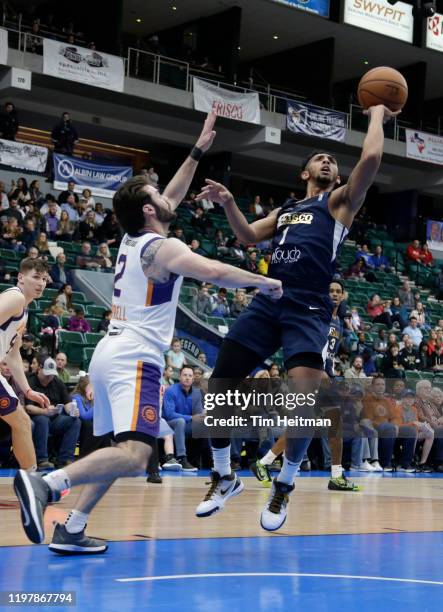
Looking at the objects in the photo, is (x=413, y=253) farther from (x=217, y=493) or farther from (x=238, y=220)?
(x=217, y=493)

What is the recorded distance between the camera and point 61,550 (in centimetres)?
492

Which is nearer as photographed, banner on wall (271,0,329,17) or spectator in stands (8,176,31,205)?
spectator in stands (8,176,31,205)

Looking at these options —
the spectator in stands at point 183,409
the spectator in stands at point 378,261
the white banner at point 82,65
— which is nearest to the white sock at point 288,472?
the spectator in stands at point 183,409

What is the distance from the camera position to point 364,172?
542cm

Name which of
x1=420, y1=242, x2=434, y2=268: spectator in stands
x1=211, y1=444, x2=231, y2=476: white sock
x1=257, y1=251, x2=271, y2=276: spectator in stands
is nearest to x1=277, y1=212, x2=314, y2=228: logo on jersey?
x1=211, y1=444, x2=231, y2=476: white sock

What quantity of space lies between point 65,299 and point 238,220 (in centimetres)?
913

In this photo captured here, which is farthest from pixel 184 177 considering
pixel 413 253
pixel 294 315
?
pixel 413 253

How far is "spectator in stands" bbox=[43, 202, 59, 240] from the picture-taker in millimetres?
16984

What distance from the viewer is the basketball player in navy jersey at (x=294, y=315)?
5559mm

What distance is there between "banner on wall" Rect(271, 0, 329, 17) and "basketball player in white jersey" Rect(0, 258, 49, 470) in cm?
1962

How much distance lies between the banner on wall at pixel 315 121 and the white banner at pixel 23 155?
840cm

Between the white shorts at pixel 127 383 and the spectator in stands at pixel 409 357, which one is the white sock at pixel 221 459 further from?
the spectator in stands at pixel 409 357

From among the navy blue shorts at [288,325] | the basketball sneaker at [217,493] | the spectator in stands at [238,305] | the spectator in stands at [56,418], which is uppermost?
the navy blue shorts at [288,325]

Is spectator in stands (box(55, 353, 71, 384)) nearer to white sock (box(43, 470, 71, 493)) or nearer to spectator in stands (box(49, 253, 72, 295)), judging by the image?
spectator in stands (box(49, 253, 72, 295))
